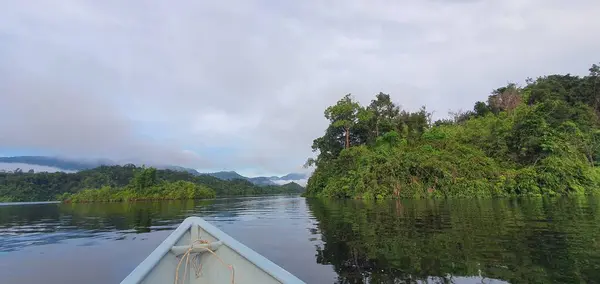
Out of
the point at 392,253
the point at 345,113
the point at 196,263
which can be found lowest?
the point at 392,253

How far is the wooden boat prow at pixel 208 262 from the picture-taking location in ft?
8.39

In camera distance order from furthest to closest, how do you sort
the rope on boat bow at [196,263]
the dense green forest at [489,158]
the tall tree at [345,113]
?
the tall tree at [345,113], the dense green forest at [489,158], the rope on boat bow at [196,263]

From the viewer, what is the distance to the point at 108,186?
60312 millimetres

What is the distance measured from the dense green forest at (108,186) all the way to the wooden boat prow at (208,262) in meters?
57.5

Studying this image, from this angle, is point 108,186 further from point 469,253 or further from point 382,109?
point 469,253

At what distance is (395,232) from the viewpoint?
8.74 metres

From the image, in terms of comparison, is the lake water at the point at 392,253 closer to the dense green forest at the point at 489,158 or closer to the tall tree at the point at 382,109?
the dense green forest at the point at 489,158

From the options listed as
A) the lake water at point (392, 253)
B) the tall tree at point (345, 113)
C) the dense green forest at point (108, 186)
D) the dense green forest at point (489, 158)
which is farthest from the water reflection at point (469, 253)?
the dense green forest at point (108, 186)

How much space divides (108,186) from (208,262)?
69052mm

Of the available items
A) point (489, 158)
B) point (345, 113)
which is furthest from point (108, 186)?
point (489, 158)

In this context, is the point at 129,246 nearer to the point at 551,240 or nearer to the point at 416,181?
the point at 551,240

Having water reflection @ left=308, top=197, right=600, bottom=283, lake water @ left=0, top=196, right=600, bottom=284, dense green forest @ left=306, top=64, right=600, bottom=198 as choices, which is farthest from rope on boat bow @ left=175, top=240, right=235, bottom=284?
dense green forest @ left=306, top=64, right=600, bottom=198

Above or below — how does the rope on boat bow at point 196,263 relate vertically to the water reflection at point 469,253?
above

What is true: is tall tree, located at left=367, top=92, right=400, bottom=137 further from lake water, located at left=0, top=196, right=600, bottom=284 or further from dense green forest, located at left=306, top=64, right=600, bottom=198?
lake water, located at left=0, top=196, right=600, bottom=284
